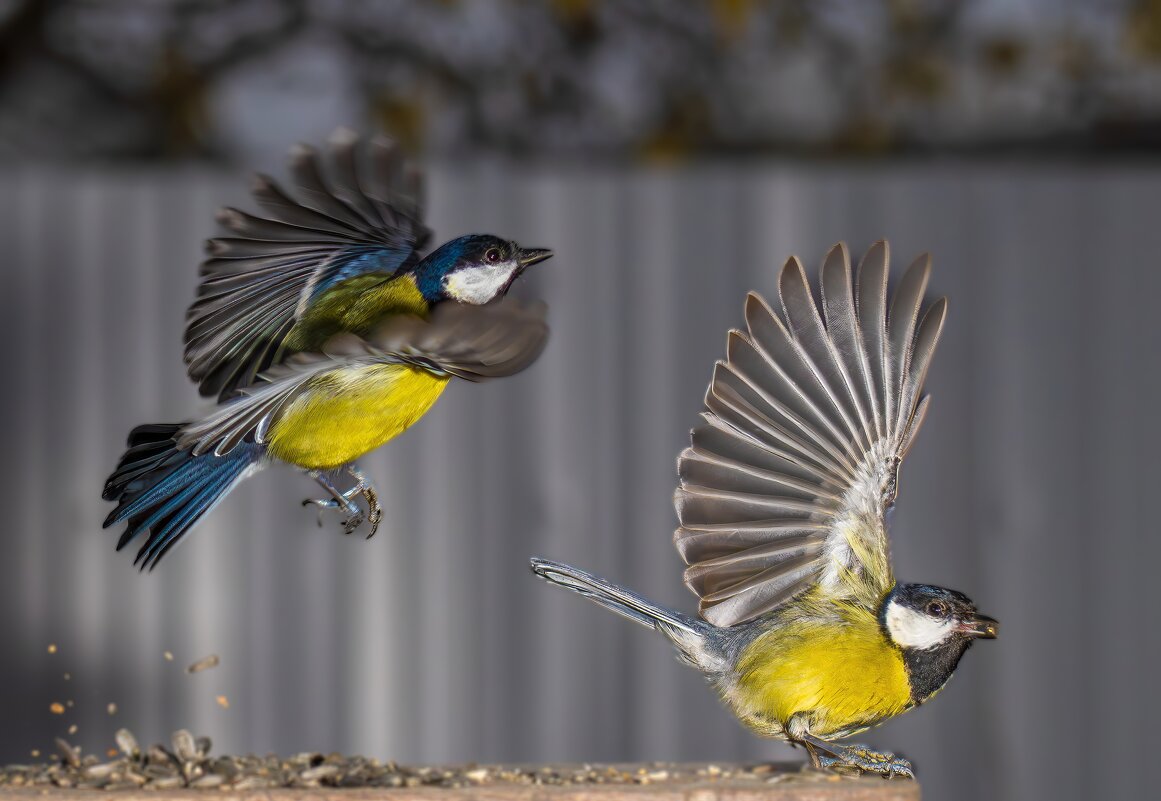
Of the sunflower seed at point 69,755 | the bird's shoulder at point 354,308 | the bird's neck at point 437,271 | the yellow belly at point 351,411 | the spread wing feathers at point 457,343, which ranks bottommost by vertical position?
the sunflower seed at point 69,755

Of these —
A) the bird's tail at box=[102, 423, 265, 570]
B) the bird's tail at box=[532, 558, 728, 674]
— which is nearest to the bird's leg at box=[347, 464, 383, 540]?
the bird's tail at box=[102, 423, 265, 570]

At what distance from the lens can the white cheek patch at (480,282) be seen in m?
1.94

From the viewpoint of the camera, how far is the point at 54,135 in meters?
7.14

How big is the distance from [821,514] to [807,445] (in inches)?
4.7

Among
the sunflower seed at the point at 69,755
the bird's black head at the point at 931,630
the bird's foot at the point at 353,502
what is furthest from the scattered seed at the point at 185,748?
the bird's black head at the point at 931,630

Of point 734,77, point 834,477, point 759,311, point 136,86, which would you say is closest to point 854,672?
point 834,477

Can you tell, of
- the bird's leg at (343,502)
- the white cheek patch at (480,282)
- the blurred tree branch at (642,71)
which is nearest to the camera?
the bird's leg at (343,502)

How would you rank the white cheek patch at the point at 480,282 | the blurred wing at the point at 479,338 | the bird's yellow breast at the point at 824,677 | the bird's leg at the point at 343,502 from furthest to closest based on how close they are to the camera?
the bird's yellow breast at the point at 824,677
the white cheek patch at the point at 480,282
the bird's leg at the point at 343,502
the blurred wing at the point at 479,338

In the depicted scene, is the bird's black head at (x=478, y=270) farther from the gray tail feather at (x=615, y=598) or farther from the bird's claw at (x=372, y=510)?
the gray tail feather at (x=615, y=598)

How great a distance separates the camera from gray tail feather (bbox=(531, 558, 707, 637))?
212 cm

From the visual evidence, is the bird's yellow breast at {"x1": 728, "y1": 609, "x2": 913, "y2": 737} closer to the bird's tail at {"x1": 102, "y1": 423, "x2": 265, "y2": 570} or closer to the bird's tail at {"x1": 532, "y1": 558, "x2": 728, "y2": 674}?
the bird's tail at {"x1": 532, "y1": 558, "x2": 728, "y2": 674}

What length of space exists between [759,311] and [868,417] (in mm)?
287

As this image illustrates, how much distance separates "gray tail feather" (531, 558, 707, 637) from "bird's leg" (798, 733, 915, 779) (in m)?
0.29

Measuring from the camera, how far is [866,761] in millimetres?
2211
